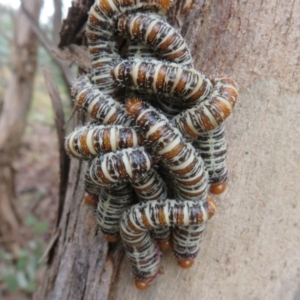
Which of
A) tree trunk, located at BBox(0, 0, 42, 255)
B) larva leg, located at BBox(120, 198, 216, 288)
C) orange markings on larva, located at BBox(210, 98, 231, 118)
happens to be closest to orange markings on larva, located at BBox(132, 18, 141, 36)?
orange markings on larva, located at BBox(210, 98, 231, 118)

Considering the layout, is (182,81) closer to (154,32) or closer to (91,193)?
(154,32)

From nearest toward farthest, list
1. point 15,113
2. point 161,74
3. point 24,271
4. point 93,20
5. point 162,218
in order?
point 161,74 < point 162,218 < point 93,20 < point 24,271 < point 15,113

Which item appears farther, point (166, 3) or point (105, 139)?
point (166, 3)

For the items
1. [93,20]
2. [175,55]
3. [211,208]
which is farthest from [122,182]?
[93,20]

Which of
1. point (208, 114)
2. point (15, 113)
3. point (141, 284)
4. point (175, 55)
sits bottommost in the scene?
point (15, 113)

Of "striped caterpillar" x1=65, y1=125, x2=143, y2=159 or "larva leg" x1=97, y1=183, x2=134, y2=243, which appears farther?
"larva leg" x1=97, y1=183, x2=134, y2=243

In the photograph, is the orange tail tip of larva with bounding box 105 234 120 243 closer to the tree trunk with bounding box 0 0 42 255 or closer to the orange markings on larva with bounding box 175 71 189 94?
the orange markings on larva with bounding box 175 71 189 94
